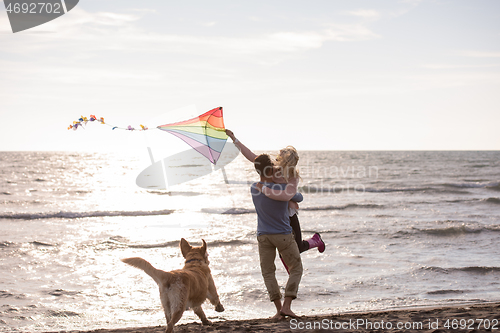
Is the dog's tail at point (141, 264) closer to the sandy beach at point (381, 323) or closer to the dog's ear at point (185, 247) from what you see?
the dog's ear at point (185, 247)

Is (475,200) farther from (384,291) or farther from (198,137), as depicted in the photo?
(198,137)

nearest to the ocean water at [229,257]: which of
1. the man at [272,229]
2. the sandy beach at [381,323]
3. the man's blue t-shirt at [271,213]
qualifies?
the sandy beach at [381,323]

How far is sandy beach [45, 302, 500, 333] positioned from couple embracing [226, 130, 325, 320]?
14.0 inches

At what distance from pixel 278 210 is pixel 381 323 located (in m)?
1.82

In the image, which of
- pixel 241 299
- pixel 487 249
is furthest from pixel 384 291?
pixel 487 249

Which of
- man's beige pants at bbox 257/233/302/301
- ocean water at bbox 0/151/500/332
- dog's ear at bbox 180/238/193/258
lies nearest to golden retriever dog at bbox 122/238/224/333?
dog's ear at bbox 180/238/193/258

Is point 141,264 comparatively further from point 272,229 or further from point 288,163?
point 288,163

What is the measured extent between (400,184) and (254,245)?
23629mm

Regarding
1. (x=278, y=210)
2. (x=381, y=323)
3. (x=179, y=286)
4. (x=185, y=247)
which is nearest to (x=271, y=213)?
(x=278, y=210)

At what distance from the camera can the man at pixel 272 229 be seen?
4531mm

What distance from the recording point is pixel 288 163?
14.7ft

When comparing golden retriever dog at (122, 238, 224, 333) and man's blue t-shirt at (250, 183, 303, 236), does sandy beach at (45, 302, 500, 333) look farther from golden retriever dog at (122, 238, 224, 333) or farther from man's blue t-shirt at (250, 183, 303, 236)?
man's blue t-shirt at (250, 183, 303, 236)

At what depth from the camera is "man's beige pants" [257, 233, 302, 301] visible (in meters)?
4.59

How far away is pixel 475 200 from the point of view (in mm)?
21594
